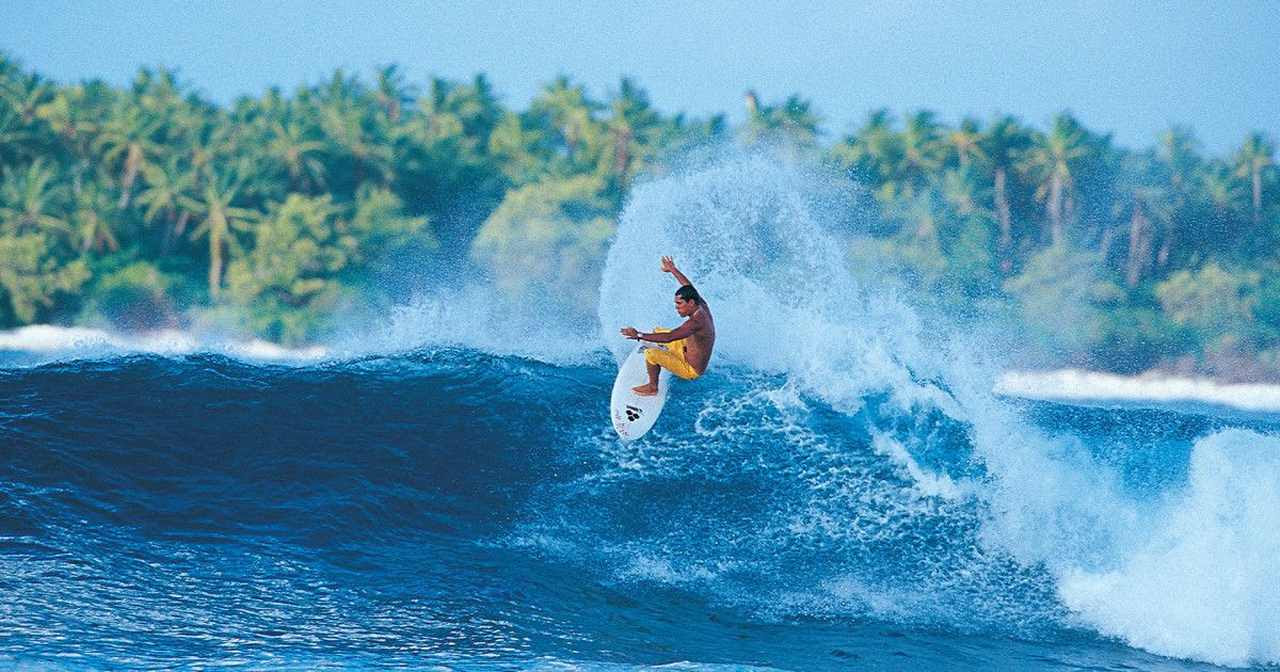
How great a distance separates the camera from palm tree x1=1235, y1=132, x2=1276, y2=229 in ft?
211

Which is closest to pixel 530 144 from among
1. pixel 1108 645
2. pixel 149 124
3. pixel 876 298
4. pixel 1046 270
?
pixel 149 124

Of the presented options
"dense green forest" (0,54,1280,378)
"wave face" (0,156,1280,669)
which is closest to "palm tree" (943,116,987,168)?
"dense green forest" (0,54,1280,378)

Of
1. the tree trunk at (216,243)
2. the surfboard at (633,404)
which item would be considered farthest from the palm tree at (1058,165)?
the surfboard at (633,404)

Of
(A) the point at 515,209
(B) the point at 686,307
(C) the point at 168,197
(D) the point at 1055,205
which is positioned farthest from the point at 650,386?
(D) the point at 1055,205

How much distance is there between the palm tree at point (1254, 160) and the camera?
6438 centimetres

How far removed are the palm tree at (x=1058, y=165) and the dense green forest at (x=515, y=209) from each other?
4.4 inches

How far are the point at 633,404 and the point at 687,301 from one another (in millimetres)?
1485

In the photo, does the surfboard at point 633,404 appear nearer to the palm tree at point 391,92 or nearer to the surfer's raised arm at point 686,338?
the surfer's raised arm at point 686,338

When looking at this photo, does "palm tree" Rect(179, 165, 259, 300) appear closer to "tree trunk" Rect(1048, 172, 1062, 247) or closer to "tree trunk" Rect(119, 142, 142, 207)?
"tree trunk" Rect(119, 142, 142, 207)

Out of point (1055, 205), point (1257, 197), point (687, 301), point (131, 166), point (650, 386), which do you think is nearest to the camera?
point (687, 301)

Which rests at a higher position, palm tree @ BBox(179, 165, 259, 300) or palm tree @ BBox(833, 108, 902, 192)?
palm tree @ BBox(833, 108, 902, 192)

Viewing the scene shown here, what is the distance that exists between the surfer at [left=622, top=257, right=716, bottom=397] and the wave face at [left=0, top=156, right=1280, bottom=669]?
4.78ft

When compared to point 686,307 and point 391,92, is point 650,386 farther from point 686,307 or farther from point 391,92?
point 391,92

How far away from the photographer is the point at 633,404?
1038cm
